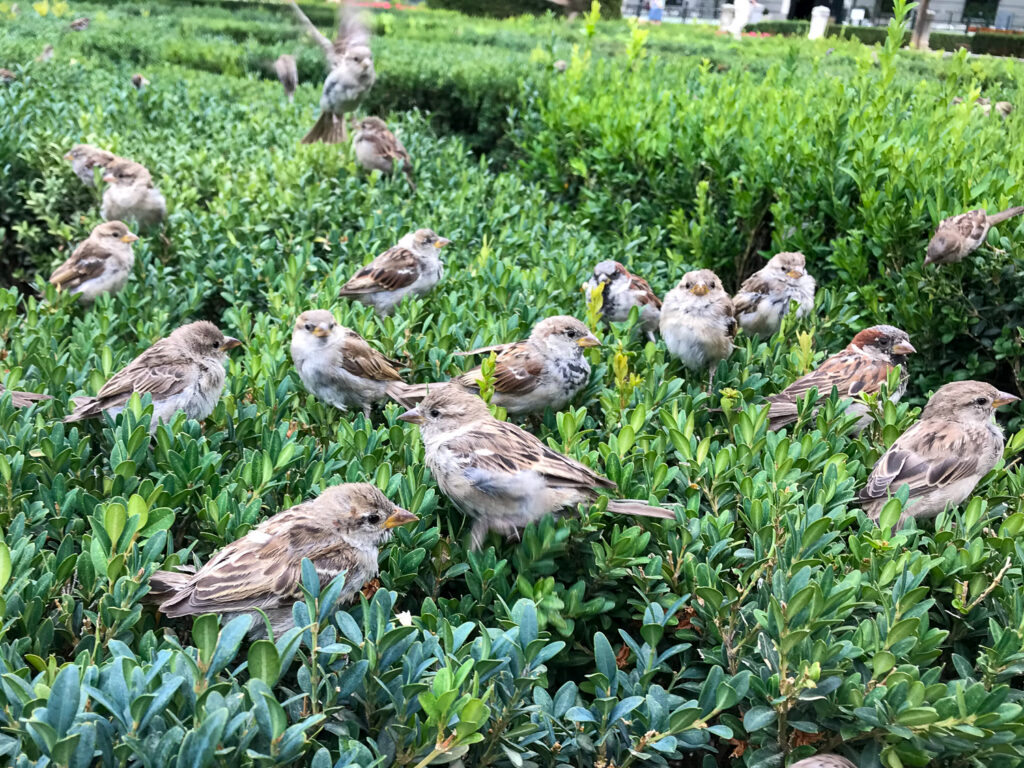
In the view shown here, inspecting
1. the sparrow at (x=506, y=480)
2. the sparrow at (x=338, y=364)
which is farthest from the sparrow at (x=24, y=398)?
the sparrow at (x=506, y=480)

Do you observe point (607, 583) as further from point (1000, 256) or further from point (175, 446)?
point (1000, 256)

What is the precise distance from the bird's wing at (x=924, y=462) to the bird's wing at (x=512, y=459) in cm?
115

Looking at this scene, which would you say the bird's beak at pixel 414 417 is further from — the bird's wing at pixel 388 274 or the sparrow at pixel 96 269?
the sparrow at pixel 96 269

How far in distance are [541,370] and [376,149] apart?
15.2ft

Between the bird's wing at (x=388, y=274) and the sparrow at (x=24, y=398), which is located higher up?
the bird's wing at (x=388, y=274)

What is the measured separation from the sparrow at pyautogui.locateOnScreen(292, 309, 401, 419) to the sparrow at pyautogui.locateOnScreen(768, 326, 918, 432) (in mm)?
1915

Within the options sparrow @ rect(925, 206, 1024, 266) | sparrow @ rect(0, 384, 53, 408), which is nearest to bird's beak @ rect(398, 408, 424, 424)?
sparrow @ rect(0, 384, 53, 408)

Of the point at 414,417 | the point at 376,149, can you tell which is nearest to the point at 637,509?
the point at 414,417

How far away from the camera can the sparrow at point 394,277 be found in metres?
5.31

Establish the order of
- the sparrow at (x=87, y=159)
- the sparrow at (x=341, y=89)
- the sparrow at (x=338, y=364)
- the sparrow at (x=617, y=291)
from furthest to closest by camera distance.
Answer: the sparrow at (x=341, y=89)
the sparrow at (x=87, y=159)
the sparrow at (x=617, y=291)
the sparrow at (x=338, y=364)

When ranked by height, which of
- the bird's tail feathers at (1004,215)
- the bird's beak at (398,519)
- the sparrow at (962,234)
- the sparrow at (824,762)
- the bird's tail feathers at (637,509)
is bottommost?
the sparrow at (824,762)

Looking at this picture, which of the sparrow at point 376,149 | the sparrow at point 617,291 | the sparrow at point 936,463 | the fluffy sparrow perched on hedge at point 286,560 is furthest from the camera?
the sparrow at point 376,149

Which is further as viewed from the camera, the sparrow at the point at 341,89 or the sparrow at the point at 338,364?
the sparrow at the point at 341,89

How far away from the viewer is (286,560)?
8.60ft
